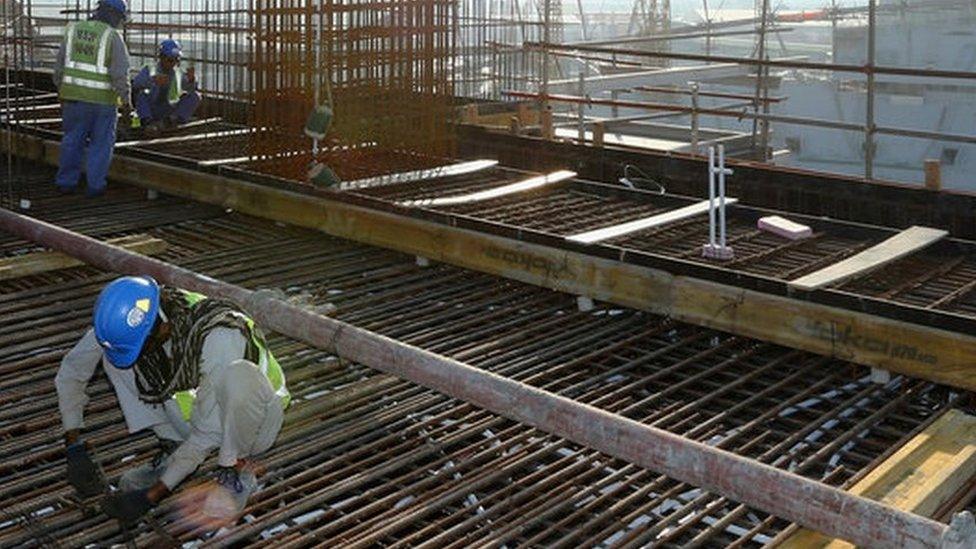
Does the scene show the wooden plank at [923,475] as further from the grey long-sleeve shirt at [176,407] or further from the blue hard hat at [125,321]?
the blue hard hat at [125,321]

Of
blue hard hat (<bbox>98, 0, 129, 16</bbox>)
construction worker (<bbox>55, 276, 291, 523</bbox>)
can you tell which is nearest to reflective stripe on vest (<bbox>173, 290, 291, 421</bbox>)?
construction worker (<bbox>55, 276, 291, 523</bbox>)

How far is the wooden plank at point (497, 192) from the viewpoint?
29.2 ft

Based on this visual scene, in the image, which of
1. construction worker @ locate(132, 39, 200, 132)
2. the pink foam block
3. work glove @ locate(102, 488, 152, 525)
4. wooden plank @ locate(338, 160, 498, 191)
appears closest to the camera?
work glove @ locate(102, 488, 152, 525)

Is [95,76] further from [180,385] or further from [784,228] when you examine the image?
[180,385]

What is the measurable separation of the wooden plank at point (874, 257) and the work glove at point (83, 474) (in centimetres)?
369

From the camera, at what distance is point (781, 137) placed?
27469 millimetres

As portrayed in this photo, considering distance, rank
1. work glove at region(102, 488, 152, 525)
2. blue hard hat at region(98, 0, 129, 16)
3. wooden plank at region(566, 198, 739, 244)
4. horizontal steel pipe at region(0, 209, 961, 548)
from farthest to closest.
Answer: blue hard hat at region(98, 0, 129, 16) → wooden plank at region(566, 198, 739, 244) → work glove at region(102, 488, 152, 525) → horizontal steel pipe at region(0, 209, 961, 548)

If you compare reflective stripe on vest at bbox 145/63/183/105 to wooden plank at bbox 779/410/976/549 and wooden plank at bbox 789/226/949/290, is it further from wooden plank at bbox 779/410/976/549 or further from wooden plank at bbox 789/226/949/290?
wooden plank at bbox 779/410/976/549

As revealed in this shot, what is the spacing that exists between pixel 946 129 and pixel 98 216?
64.2ft

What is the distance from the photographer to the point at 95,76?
9844 millimetres

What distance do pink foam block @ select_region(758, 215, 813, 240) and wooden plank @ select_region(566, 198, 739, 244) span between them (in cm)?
30

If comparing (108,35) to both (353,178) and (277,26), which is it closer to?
(277,26)

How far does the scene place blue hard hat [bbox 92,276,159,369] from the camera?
14.5 ft

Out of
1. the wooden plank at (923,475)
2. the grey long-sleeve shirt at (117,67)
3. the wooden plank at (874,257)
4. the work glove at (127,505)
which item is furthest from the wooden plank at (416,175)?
the wooden plank at (923,475)
